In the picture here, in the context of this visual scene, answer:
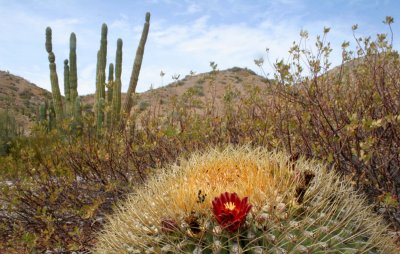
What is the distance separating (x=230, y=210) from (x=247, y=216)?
17 centimetres

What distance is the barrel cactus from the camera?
2.29 meters

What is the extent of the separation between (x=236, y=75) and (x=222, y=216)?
37953 mm

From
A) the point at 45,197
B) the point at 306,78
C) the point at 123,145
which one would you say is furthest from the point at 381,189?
the point at 45,197

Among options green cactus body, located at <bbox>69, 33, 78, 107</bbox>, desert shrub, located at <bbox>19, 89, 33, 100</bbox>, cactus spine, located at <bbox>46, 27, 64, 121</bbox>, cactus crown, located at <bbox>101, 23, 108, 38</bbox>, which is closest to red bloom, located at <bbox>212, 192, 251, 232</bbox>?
green cactus body, located at <bbox>69, 33, 78, 107</bbox>

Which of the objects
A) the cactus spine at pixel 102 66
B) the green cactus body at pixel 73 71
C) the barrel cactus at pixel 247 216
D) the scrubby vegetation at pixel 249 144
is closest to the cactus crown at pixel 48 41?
the green cactus body at pixel 73 71

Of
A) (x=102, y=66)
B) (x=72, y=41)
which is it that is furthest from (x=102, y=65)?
(x=72, y=41)

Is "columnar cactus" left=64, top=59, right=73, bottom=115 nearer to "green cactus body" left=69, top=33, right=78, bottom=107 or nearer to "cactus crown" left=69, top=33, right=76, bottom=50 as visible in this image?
"green cactus body" left=69, top=33, right=78, bottom=107

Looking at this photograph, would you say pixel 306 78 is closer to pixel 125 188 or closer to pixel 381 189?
pixel 381 189

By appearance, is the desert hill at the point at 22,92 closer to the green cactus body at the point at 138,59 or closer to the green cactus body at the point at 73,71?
the green cactus body at the point at 73,71

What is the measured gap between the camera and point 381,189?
4750 mm

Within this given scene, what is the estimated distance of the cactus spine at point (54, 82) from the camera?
15875 mm

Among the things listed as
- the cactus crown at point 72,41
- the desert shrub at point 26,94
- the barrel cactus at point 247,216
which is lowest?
the barrel cactus at point 247,216

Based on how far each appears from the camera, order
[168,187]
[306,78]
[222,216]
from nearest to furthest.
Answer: [222,216]
[168,187]
[306,78]

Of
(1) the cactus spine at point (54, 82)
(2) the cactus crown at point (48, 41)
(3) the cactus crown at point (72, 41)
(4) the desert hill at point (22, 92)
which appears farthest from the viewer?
(4) the desert hill at point (22, 92)
